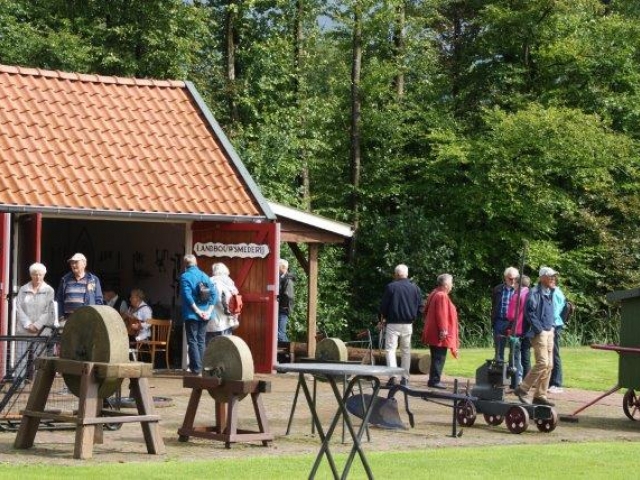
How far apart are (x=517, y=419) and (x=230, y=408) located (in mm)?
3541

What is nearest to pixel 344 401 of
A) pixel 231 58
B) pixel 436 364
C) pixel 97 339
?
pixel 97 339

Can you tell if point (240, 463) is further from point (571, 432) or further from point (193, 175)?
point (193, 175)

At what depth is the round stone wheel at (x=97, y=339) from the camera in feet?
42.0

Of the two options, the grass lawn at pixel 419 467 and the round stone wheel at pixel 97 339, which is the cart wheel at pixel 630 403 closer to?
the grass lawn at pixel 419 467

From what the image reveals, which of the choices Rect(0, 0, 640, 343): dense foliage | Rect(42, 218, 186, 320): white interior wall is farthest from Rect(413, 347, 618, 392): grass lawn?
Rect(0, 0, 640, 343): dense foliage

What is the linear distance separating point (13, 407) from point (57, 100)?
8564 mm

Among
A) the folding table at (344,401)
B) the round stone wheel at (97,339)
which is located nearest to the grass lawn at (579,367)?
the round stone wheel at (97,339)

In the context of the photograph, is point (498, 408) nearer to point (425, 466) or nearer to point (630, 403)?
point (630, 403)

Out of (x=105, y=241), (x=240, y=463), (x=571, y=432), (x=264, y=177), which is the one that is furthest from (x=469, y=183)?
(x=240, y=463)

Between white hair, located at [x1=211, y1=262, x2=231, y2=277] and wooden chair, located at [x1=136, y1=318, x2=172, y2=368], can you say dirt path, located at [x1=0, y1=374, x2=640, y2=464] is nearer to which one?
white hair, located at [x1=211, y1=262, x2=231, y2=277]

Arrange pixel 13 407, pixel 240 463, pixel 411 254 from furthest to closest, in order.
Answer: pixel 411 254 → pixel 13 407 → pixel 240 463

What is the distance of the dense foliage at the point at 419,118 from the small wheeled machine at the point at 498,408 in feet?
68.9

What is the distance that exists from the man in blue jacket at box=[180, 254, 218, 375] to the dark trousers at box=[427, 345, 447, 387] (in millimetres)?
3020

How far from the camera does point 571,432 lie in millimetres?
16281
